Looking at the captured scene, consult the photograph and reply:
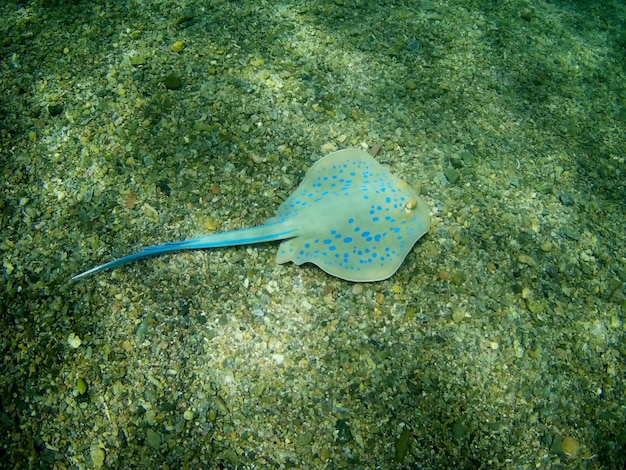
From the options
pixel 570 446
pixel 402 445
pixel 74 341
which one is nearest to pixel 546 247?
pixel 570 446

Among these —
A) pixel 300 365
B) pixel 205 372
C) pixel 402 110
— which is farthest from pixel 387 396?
pixel 402 110

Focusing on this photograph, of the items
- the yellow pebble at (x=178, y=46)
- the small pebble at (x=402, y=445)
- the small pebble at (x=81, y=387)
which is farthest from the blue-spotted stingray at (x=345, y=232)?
the yellow pebble at (x=178, y=46)

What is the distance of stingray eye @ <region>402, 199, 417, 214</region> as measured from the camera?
3240 mm

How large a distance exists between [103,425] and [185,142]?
7.64ft

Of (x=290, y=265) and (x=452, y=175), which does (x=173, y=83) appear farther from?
(x=452, y=175)

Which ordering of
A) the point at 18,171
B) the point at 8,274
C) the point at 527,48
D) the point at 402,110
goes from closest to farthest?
the point at 8,274
the point at 18,171
the point at 402,110
the point at 527,48

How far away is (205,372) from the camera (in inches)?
114

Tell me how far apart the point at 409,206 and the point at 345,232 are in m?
0.55

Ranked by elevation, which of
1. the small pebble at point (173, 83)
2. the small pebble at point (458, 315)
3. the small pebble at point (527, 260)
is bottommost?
the small pebble at point (458, 315)

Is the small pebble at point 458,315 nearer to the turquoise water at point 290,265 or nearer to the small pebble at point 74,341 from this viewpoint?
the turquoise water at point 290,265

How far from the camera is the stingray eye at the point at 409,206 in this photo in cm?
324

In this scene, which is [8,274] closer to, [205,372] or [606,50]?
[205,372]

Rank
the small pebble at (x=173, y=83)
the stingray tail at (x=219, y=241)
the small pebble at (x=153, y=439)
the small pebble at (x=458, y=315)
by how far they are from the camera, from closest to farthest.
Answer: the small pebble at (x=153, y=439) → the stingray tail at (x=219, y=241) → the small pebble at (x=458, y=315) → the small pebble at (x=173, y=83)

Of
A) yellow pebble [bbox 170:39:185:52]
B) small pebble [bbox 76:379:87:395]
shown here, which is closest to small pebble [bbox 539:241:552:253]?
small pebble [bbox 76:379:87:395]
